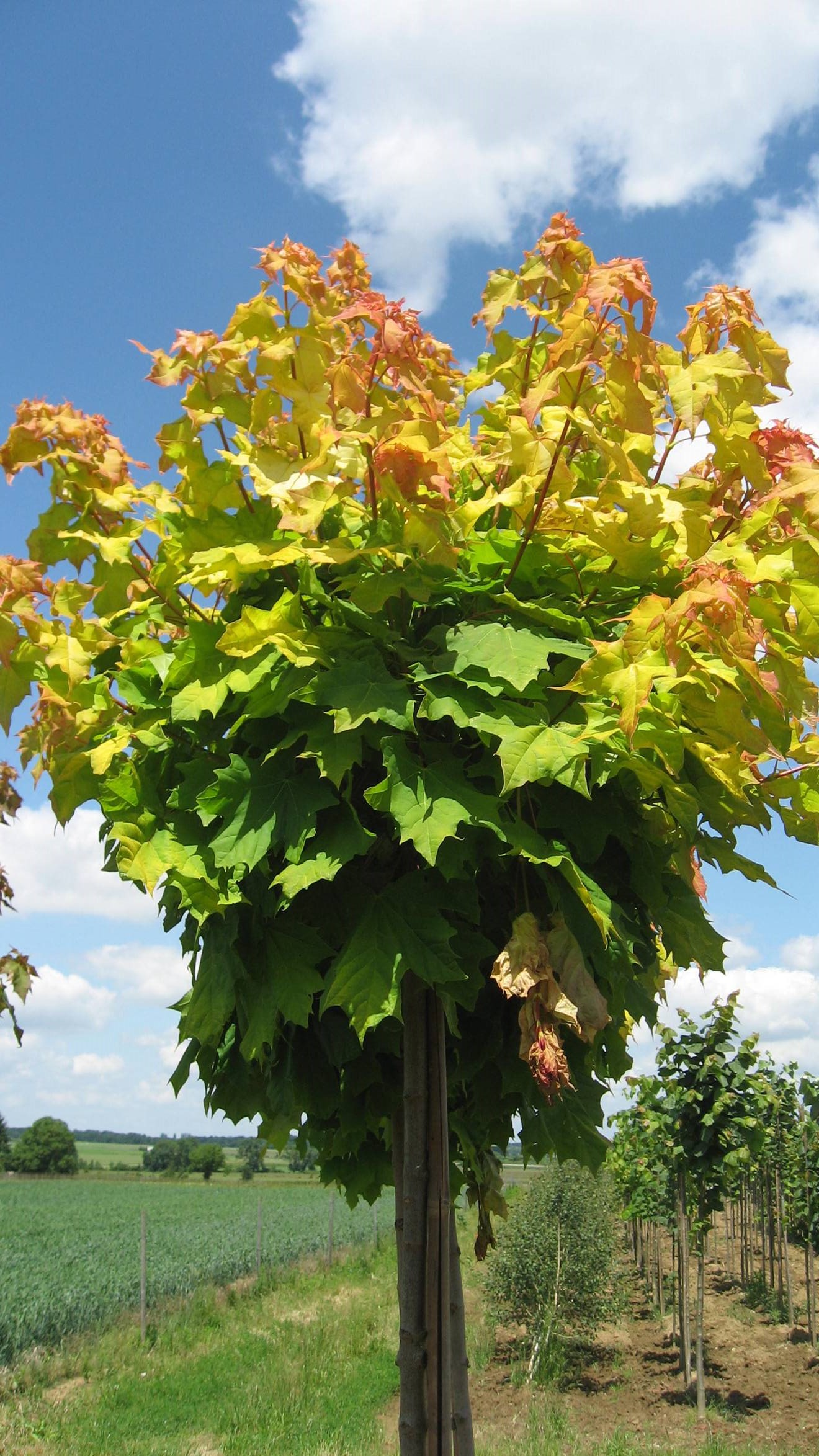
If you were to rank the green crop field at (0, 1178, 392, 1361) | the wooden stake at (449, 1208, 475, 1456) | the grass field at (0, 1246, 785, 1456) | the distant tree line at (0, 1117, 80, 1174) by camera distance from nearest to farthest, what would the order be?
the wooden stake at (449, 1208, 475, 1456), the grass field at (0, 1246, 785, 1456), the green crop field at (0, 1178, 392, 1361), the distant tree line at (0, 1117, 80, 1174)

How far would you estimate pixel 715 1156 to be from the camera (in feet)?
40.0

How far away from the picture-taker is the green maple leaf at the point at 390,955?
1638 mm

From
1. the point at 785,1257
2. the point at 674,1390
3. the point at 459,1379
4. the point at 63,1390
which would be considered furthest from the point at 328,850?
the point at 785,1257

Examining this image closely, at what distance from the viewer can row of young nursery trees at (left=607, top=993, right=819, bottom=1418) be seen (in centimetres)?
1212

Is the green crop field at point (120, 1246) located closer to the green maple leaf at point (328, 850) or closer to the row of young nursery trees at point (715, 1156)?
the row of young nursery trees at point (715, 1156)

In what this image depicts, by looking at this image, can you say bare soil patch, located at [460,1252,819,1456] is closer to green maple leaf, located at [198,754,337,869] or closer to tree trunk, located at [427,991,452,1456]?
tree trunk, located at [427,991,452,1456]

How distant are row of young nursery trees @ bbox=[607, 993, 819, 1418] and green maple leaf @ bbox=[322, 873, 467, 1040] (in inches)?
405

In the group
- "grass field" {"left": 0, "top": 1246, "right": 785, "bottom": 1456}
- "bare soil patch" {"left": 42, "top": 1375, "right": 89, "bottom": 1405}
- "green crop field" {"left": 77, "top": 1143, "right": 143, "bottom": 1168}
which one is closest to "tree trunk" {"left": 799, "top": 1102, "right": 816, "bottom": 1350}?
"grass field" {"left": 0, "top": 1246, "right": 785, "bottom": 1456}

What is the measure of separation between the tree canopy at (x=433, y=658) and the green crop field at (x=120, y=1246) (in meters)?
13.4

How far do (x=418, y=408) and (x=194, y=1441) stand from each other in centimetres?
991

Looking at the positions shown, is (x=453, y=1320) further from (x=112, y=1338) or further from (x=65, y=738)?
(x=112, y=1338)

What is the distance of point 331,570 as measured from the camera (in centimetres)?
185

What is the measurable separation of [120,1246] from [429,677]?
24.9 meters

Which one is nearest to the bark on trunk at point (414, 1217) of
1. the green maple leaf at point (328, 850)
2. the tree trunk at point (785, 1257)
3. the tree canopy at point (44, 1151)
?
the green maple leaf at point (328, 850)
